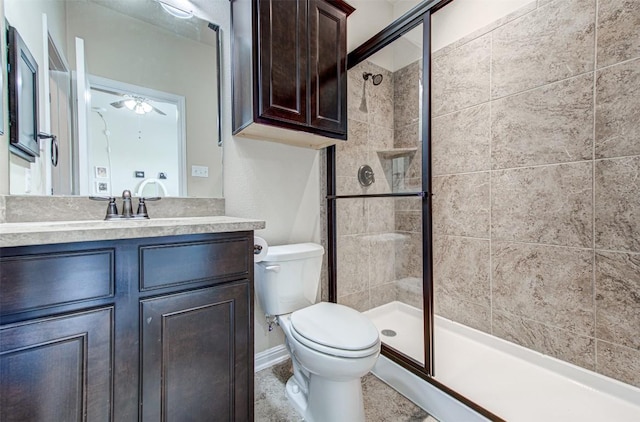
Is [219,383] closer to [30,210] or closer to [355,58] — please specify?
[30,210]

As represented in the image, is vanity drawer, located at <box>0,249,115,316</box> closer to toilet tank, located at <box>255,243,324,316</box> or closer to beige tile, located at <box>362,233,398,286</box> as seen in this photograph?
toilet tank, located at <box>255,243,324,316</box>

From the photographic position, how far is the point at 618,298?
1.26 metres

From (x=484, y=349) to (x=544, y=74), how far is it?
167 cm

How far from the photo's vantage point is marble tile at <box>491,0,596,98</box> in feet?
4.40

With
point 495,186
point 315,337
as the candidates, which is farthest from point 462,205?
point 315,337

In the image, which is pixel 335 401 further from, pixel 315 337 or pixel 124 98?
pixel 124 98

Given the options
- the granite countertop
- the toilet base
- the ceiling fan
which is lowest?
the toilet base

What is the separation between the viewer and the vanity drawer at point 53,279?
2.10 ft

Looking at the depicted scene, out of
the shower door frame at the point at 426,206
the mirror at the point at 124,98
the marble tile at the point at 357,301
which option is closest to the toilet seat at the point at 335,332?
the shower door frame at the point at 426,206

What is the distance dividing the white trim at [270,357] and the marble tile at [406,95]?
1.77m

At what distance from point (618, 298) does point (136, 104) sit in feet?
8.24

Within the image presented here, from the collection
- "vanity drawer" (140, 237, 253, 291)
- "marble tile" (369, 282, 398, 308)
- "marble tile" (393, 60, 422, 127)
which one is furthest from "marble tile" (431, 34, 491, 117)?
"vanity drawer" (140, 237, 253, 291)

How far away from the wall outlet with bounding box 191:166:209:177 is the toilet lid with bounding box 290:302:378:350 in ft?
2.92

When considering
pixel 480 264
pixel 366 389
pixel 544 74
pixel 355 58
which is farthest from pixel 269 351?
pixel 544 74
